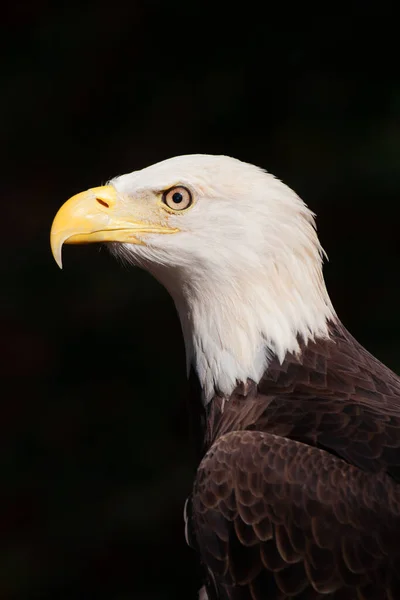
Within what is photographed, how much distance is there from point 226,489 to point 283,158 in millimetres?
3220

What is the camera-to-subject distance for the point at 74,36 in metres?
6.19

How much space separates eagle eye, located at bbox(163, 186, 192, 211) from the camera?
3.19 m

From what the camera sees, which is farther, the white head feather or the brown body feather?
the white head feather

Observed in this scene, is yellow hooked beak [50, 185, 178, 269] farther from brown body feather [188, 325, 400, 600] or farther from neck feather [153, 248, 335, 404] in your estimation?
brown body feather [188, 325, 400, 600]

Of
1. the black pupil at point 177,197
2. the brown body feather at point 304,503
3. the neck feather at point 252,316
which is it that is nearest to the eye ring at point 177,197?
the black pupil at point 177,197

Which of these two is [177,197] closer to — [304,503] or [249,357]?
[249,357]

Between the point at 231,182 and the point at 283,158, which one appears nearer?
the point at 231,182

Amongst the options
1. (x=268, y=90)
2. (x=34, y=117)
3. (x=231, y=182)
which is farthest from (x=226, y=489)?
(x=34, y=117)

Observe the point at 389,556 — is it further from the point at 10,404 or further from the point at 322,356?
the point at 10,404

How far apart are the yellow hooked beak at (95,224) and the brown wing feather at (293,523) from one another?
728 mm

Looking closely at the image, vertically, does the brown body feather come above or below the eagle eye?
below

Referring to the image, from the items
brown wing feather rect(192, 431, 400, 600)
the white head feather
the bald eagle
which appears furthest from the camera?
the white head feather

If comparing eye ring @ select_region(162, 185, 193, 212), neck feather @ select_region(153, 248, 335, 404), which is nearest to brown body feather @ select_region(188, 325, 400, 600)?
neck feather @ select_region(153, 248, 335, 404)

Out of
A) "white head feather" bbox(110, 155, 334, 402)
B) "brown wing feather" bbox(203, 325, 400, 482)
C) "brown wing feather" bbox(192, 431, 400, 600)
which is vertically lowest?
"brown wing feather" bbox(192, 431, 400, 600)
